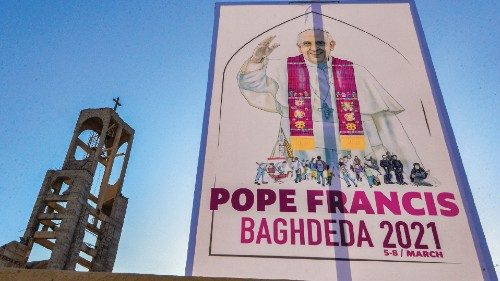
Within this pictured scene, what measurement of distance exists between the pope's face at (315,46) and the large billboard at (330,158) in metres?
0.01

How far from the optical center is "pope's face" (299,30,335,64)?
3.99 m

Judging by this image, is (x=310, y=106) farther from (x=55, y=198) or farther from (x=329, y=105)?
(x=55, y=198)

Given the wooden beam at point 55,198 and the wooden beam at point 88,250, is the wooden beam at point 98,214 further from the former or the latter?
the wooden beam at point 88,250

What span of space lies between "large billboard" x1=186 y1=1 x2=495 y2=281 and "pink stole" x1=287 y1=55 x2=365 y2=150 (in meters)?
0.01

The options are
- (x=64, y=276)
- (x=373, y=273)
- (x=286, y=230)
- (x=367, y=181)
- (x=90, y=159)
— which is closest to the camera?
(x=64, y=276)

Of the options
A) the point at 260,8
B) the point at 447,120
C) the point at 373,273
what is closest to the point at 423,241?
the point at 373,273

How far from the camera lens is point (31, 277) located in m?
2.09

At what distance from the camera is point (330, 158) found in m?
3.30

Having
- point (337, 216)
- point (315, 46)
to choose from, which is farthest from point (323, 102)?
point (337, 216)

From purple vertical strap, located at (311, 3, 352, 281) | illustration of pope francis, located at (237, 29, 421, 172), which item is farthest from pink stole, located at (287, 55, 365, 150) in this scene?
purple vertical strap, located at (311, 3, 352, 281)

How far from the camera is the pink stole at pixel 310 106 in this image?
135 inches

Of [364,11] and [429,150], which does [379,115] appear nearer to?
[429,150]

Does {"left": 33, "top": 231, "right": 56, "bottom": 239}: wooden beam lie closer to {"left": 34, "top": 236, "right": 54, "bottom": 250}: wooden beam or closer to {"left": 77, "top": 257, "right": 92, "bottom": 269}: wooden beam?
{"left": 34, "top": 236, "right": 54, "bottom": 250}: wooden beam

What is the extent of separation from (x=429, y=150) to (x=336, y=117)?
2.63ft
